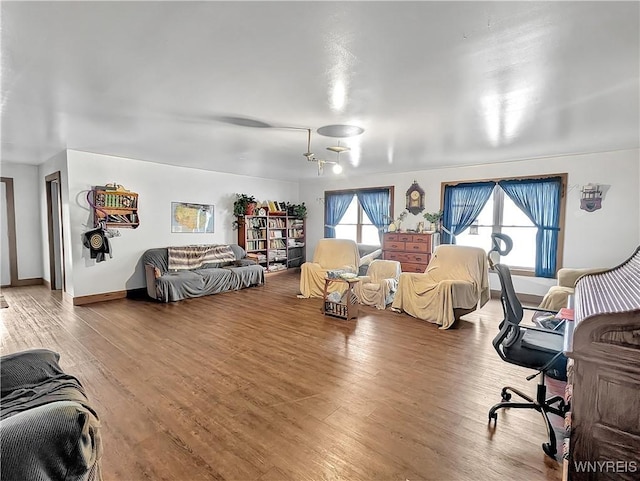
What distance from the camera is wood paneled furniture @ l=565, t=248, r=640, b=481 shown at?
1.02 metres

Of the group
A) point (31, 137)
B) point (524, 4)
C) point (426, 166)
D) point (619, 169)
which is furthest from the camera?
point (426, 166)

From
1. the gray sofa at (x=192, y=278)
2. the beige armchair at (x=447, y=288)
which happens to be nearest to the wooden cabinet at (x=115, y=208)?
the gray sofa at (x=192, y=278)

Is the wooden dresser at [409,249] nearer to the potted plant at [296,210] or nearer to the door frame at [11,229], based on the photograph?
the potted plant at [296,210]

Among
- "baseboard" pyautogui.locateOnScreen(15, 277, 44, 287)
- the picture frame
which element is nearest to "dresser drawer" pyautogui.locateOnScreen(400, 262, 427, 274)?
the picture frame

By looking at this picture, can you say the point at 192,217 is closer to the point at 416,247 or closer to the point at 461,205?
the point at 416,247

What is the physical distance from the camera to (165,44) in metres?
2.00

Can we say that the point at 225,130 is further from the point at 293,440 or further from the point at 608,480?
the point at 608,480

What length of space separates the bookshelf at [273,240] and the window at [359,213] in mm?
996

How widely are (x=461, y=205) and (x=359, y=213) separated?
2.53 m

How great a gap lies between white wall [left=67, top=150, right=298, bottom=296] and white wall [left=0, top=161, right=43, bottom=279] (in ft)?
7.77

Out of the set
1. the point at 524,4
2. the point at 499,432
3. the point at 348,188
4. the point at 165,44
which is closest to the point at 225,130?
the point at 165,44

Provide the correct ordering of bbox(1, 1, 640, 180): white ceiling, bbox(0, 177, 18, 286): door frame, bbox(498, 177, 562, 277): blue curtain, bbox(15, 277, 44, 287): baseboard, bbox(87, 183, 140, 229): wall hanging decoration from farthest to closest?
1. bbox(15, 277, 44, 287): baseboard
2. bbox(0, 177, 18, 286): door frame
3. bbox(498, 177, 562, 277): blue curtain
4. bbox(87, 183, 140, 229): wall hanging decoration
5. bbox(1, 1, 640, 180): white ceiling

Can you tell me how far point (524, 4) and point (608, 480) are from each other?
2072mm

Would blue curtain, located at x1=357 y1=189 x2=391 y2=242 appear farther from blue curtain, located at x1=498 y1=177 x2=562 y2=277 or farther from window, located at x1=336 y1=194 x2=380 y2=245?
blue curtain, located at x1=498 y1=177 x2=562 y2=277
